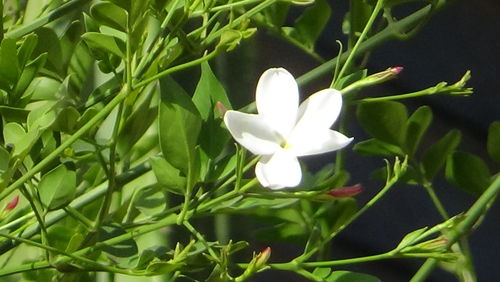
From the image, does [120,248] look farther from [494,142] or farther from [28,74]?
[494,142]

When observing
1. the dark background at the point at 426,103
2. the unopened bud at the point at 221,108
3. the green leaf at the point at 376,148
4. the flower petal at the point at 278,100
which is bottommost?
the dark background at the point at 426,103

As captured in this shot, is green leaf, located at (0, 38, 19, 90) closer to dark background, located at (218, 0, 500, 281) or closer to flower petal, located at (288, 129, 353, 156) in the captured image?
flower petal, located at (288, 129, 353, 156)

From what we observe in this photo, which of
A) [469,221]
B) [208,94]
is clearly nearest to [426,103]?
[469,221]

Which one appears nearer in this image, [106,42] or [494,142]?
[106,42]

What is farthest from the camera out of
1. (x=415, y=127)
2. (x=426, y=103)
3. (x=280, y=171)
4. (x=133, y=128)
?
(x=426, y=103)

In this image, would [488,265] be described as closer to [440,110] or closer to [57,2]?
[440,110]

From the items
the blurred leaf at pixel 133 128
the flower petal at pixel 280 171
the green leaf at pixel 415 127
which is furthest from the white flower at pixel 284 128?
the green leaf at pixel 415 127

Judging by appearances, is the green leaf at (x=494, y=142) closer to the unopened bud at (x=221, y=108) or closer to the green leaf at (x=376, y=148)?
the green leaf at (x=376, y=148)
